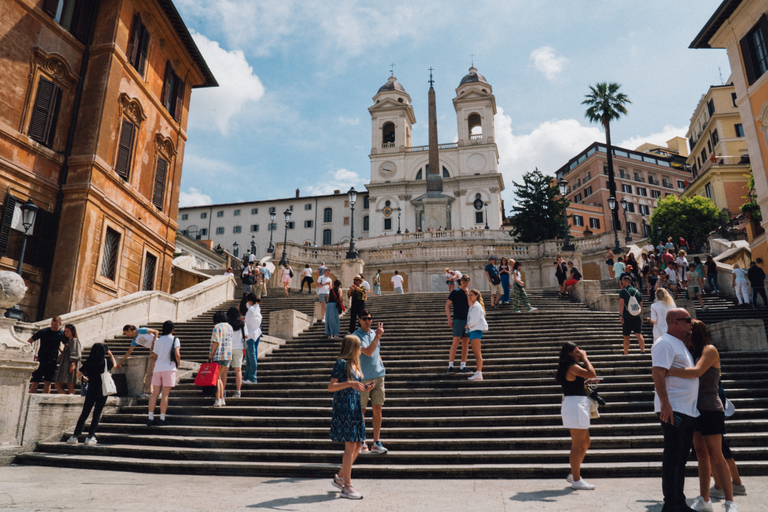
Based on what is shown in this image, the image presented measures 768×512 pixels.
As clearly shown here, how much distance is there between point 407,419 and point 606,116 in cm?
4601

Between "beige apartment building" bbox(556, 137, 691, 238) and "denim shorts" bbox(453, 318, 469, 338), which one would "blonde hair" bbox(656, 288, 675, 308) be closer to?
"denim shorts" bbox(453, 318, 469, 338)

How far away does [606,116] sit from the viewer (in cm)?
4647

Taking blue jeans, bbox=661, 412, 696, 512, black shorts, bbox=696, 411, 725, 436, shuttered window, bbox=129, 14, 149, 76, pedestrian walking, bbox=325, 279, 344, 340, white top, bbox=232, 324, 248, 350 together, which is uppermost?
shuttered window, bbox=129, 14, 149, 76

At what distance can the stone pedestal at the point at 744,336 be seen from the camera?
10828mm

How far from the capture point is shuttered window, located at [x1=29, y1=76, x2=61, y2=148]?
16344 millimetres

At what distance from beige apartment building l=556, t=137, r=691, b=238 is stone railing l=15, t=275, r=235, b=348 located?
201 feet

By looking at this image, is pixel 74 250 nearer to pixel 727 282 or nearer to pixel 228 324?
pixel 228 324

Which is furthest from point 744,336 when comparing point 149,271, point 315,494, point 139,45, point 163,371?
point 139,45

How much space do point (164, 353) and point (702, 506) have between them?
792 cm

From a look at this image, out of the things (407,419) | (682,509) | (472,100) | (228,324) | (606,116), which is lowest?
(682,509)

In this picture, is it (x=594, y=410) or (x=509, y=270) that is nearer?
(x=594, y=410)

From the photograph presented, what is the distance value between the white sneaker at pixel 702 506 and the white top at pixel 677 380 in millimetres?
802

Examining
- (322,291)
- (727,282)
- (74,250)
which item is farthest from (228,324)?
(727,282)

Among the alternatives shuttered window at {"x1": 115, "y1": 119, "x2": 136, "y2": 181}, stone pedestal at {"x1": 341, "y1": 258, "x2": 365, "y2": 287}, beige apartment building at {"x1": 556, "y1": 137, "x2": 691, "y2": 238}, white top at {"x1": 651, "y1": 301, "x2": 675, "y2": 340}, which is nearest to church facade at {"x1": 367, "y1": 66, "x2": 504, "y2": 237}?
beige apartment building at {"x1": 556, "y1": 137, "x2": 691, "y2": 238}
